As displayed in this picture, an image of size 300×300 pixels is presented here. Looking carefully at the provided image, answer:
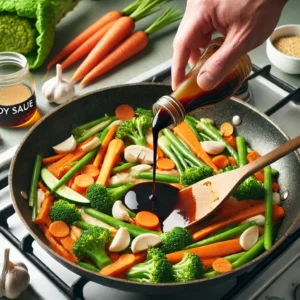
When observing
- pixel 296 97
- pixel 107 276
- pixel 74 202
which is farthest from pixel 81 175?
pixel 296 97

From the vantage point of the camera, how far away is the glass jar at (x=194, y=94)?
1.25 m

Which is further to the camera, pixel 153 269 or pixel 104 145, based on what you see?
pixel 104 145

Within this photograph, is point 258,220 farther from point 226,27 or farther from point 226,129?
point 226,27

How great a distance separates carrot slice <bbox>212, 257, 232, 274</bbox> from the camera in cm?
126

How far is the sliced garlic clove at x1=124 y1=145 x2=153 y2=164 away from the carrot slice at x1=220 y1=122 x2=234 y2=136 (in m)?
0.23

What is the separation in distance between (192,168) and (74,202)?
30cm

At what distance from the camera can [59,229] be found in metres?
1.35

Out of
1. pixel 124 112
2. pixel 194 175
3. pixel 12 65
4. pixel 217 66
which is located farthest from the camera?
pixel 12 65

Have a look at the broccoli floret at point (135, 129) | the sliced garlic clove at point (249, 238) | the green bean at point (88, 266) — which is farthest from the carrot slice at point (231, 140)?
the green bean at point (88, 266)

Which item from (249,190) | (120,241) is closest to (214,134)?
(249,190)

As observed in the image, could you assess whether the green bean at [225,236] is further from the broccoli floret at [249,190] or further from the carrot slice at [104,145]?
the carrot slice at [104,145]

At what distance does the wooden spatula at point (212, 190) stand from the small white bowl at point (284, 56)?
0.63 meters

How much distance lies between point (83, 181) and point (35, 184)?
0.12 meters

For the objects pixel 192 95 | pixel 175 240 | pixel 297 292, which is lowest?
pixel 297 292
